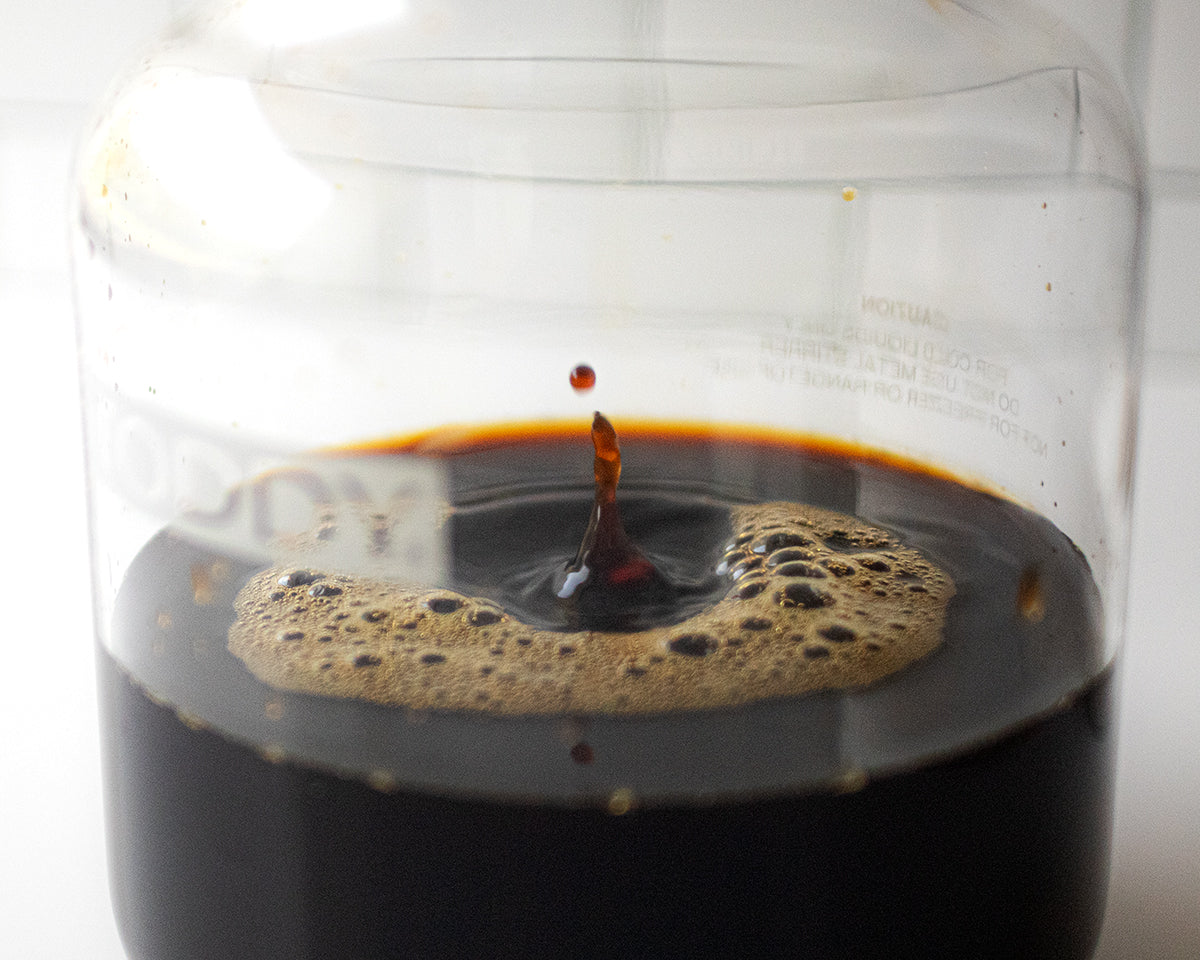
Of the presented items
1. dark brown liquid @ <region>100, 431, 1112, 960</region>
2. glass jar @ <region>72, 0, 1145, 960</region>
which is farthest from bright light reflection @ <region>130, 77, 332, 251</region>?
dark brown liquid @ <region>100, 431, 1112, 960</region>

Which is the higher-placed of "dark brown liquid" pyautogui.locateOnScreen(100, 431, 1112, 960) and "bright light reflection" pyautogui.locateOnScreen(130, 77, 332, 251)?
"bright light reflection" pyautogui.locateOnScreen(130, 77, 332, 251)

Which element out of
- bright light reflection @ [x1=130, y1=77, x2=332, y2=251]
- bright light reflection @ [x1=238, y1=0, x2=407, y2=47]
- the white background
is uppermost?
bright light reflection @ [x1=238, y1=0, x2=407, y2=47]

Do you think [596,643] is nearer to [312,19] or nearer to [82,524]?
[312,19]

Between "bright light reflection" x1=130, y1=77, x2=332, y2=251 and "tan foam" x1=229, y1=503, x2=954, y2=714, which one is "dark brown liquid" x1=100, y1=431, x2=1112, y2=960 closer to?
"tan foam" x1=229, y1=503, x2=954, y2=714

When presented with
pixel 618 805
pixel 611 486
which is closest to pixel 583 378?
pixel 611 486

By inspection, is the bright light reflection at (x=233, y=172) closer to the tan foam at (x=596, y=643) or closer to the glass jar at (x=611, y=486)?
the glass jar at (x=611, y=486)

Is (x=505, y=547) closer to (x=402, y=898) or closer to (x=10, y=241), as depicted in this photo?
(x=402, y=898)

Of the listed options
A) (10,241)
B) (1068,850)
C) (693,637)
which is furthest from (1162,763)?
(10,241)

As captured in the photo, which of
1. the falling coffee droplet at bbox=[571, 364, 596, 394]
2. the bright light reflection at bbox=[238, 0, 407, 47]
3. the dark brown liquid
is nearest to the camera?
the dark brown liquid
